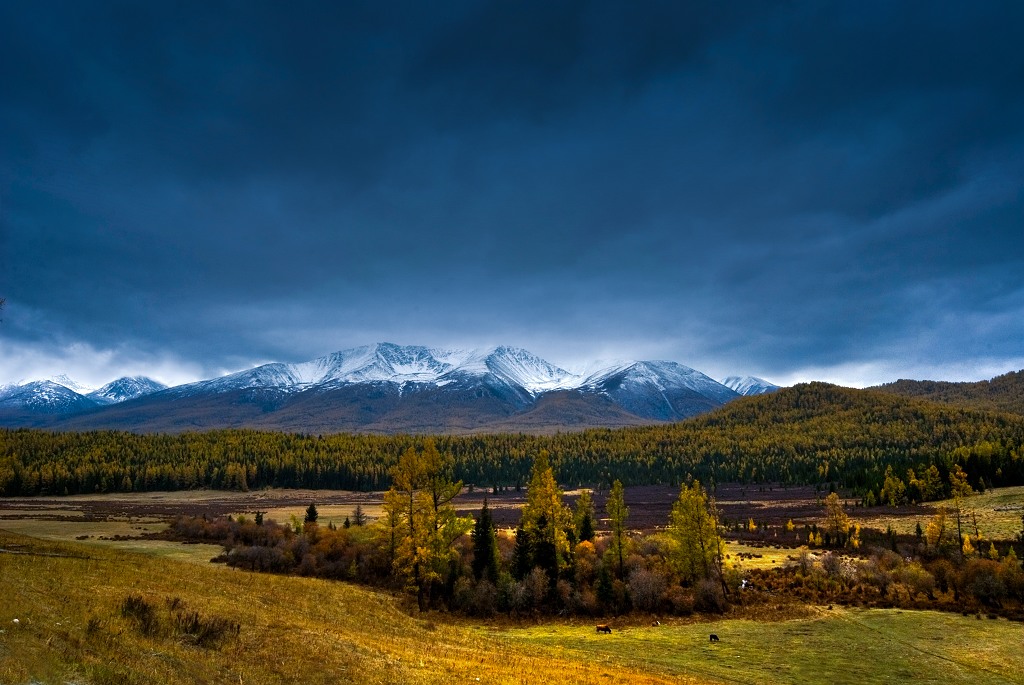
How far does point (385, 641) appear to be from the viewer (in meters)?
31.4

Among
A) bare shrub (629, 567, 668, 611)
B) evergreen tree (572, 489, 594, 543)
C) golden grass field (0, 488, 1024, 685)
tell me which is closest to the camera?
golden grass field (0, 488, 1024, 685)

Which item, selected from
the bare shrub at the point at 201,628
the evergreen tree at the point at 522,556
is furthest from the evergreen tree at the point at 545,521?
the bare shrub at the point at 201,628

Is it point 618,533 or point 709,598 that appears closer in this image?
point 709,598

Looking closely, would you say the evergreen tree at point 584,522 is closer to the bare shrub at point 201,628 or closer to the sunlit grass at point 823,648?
the sunlit grass at point 823,648

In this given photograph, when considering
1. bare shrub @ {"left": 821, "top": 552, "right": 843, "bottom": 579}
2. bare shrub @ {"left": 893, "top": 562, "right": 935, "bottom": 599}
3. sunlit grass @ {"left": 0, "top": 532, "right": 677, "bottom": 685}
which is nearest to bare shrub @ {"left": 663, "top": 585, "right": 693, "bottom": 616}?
sunlit grass @ {"left": 0, "top": 532, "right": 677, "bottom": 685}

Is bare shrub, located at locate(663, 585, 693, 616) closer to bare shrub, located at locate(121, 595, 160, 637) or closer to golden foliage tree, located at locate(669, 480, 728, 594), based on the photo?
golden foliage tree, located at locate(669, 480, 728, 594)

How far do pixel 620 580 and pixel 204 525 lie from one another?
6120 cm

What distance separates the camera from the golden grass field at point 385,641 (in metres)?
18.9

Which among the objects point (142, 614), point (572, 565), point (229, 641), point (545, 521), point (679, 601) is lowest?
point (679, 601)

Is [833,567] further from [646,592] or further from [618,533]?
[618,533]

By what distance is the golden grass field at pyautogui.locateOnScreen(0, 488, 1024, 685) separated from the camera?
1894cm

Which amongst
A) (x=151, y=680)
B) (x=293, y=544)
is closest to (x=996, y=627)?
(x=151, y=680)

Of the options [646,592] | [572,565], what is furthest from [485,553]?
[646,592]

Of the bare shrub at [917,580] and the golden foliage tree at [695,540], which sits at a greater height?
the golden foliage tree at [695,540]
